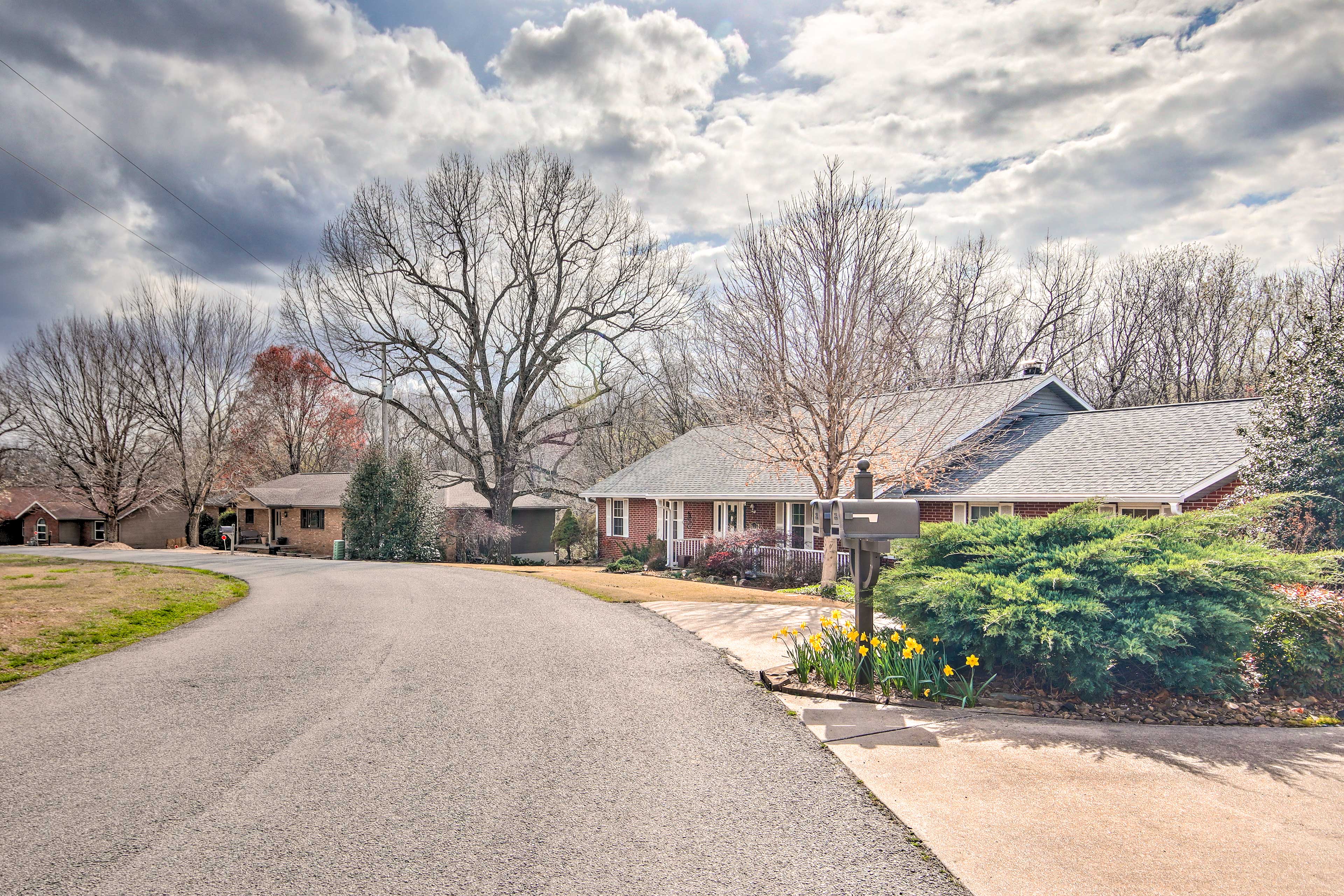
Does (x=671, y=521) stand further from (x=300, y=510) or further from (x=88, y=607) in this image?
(x=300, y=510)

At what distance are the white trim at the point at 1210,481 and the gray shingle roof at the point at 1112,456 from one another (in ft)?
0.09

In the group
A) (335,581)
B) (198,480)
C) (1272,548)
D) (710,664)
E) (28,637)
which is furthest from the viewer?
(198,480)

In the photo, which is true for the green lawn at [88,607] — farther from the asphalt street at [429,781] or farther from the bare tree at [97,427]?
the bare tree at [97,427]

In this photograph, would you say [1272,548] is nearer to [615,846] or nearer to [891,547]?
[891,547]

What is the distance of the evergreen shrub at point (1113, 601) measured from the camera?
6098mm

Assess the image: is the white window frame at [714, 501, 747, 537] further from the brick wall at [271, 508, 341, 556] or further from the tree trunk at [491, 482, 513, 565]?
the brick wall at [271, 508, 341, 556]

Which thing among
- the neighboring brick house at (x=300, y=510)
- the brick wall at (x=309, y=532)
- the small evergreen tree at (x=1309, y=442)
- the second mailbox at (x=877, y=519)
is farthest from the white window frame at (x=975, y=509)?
the brick wall at (x=309, y=532)

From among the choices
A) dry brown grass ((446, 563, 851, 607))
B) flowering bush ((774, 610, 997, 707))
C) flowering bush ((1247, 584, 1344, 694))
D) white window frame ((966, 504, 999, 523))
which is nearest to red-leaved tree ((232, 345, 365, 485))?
dry brown grass ((446, 563, 851, 607))

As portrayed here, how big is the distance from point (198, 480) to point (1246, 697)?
1857 inches

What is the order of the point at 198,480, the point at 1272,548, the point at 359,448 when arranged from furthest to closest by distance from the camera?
the point at 359,448
the point at 198,480
the point at 1272,548

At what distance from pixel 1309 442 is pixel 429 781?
44.2 ft

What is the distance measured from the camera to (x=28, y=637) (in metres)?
9.77

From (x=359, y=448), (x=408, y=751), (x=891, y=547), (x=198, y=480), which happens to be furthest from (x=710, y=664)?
(x=359, y=448)

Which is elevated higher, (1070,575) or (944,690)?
(1070,575)
